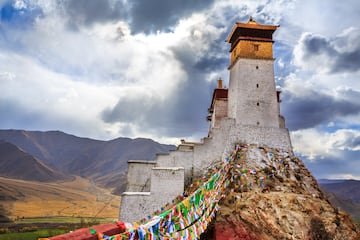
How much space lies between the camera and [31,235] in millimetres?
18188

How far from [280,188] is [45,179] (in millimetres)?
51417

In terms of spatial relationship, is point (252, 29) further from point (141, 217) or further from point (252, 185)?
point (141, 217)

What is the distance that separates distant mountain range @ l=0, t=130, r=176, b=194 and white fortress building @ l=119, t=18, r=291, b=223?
38.8 m

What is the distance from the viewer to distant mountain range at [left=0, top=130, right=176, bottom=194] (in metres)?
54.5

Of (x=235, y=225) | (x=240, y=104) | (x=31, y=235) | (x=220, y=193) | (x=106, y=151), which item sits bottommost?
(x=31, y=235)

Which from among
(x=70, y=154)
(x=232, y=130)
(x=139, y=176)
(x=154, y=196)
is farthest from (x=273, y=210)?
(x=70, y=154)

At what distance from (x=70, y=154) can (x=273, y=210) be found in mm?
84460

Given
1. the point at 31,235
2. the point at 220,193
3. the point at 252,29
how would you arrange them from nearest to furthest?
the point at 220,193 < the point at 31,235 < the point at 252,29

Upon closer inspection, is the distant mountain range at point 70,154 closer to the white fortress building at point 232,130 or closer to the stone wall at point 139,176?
the stone wall at point 139,176

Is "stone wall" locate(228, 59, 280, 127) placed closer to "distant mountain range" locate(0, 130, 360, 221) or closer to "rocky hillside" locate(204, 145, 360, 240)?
"rocky hillside" locate(204, 145, 360, 240)

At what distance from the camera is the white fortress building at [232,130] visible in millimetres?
13594

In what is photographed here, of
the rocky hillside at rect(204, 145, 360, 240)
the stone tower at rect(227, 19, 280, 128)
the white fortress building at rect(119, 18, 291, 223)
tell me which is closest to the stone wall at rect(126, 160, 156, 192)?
the white fortress building at rect(119, 18, 291, 223)

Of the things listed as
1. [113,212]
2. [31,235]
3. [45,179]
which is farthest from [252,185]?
[45,179]

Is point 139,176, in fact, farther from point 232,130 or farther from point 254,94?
point 254,94
